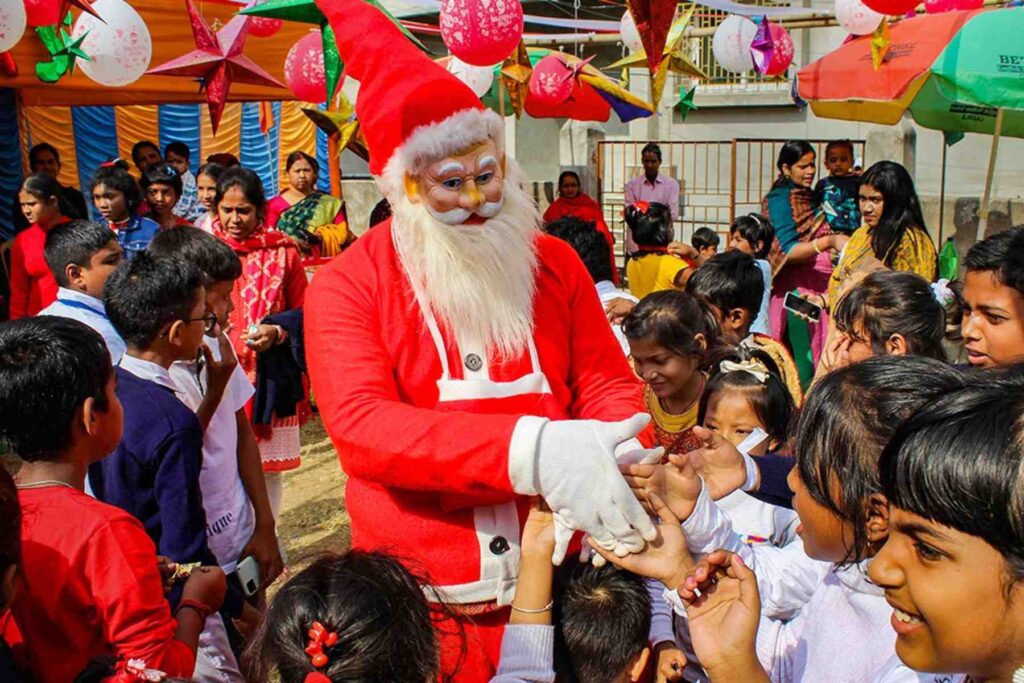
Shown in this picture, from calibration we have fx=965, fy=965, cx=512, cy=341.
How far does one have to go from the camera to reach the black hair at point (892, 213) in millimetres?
4688

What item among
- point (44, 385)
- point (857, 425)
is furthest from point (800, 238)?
point (44, 385)

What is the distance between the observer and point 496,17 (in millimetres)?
4578

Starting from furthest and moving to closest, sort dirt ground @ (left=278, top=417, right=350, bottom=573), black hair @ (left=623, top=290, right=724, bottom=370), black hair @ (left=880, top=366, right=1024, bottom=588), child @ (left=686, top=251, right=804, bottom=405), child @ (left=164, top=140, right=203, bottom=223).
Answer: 1. child @ (left=164, top=140, right=203, bottom=223)
2. dirt ground @ (left=278, top=417, right=350, bottom=573)
3. child @ (left=686, top=251, right=804, bottom=405)
4. black hair @ (left=623, top=290, right=724, bottom=370)
5. black hair @ (left=880, top=366, right=1024, bottom=588)

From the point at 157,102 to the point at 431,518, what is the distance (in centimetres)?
793

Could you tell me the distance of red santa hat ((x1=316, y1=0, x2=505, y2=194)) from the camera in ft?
6.80

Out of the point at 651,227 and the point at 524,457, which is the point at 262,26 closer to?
the point at 651,227

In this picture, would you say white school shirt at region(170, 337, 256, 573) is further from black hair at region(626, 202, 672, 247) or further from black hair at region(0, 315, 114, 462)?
black hair at region(626, 202, 672, 247)

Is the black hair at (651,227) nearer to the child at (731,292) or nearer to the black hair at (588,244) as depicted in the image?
the black hair at (588,244)

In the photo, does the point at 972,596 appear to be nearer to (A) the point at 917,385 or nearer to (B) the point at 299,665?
(A) the point at 917,385

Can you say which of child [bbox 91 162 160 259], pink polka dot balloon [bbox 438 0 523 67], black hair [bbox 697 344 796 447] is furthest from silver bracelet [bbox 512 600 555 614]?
child [bbox 91 162 160 259]

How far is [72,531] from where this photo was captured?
5.62 feet

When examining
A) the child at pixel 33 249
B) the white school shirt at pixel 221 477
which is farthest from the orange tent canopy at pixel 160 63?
the white school shirt at pixel 221 477

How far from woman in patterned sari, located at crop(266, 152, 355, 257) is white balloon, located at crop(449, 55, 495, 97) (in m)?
1.15

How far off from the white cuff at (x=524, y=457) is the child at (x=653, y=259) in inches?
136
